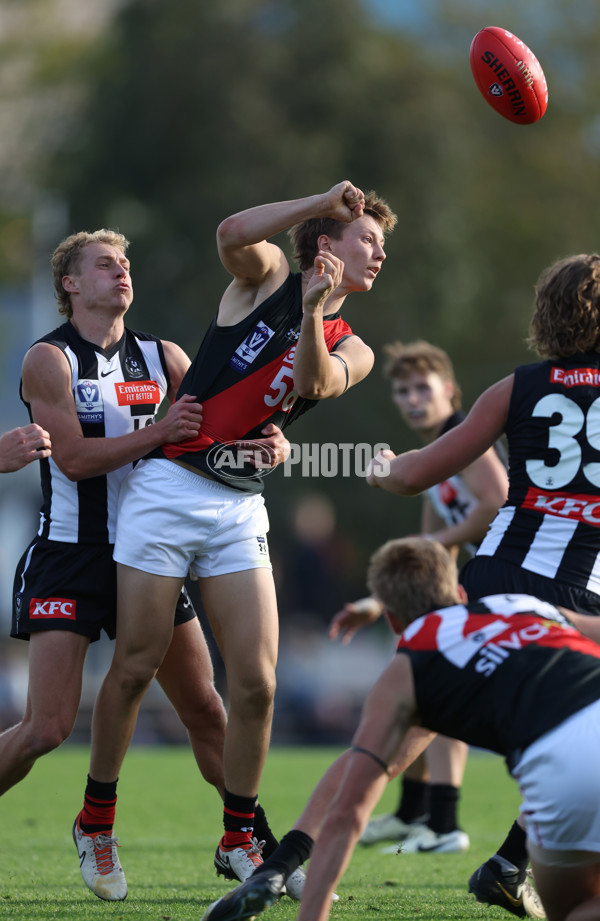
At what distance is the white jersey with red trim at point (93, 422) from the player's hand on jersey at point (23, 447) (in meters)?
0.43

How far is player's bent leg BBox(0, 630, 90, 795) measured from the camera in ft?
14.8

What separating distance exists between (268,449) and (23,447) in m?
0.95

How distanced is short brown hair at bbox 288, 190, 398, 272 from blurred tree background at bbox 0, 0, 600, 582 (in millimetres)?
15341

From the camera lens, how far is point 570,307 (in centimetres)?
386

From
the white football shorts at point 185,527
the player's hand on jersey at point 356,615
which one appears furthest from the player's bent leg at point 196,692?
the player's hand on jersey at point 356,615

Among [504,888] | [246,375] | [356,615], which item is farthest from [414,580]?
[356,615]

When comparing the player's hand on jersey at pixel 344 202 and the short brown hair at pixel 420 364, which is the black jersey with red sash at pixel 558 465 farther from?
the short brown hair at pixel 420 364

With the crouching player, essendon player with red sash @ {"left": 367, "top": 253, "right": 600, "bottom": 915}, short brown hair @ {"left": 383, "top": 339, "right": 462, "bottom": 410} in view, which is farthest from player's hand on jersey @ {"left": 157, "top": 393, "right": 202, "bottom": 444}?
short brown hair @ {"left": 383, "top": 339, "right": 462, "bottom": 410}

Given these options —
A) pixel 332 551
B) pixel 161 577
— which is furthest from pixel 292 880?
pixel 332 551

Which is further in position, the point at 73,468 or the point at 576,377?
the point at 73,468

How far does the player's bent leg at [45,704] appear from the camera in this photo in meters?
4.52

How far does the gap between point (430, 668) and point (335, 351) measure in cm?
180

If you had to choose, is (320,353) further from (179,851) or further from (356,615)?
(179,851)

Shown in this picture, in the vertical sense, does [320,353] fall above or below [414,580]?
above
